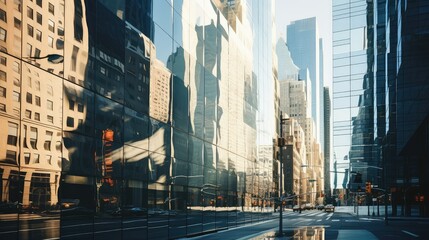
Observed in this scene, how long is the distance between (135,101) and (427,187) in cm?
5777

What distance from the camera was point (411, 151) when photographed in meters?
77.1

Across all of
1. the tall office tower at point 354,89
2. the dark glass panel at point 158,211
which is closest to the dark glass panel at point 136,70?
the dark glass panel at point 158,211

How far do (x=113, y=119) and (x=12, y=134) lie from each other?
7499 millimetres

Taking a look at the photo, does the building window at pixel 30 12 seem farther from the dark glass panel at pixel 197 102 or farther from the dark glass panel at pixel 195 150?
the dark glass panel at pixel 195 150

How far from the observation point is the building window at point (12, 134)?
14.7m

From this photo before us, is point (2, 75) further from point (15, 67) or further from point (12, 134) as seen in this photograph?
point (12, 134)

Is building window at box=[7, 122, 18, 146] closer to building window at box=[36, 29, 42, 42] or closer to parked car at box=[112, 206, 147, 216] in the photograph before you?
building window at box=[36, 29, 42, 42]

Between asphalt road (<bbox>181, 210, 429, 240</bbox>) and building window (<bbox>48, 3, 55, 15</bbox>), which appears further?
asphalt road (<bbox>181, 210, 429, 240</bbox>)

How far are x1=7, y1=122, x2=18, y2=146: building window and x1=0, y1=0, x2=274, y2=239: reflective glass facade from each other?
0.06 m

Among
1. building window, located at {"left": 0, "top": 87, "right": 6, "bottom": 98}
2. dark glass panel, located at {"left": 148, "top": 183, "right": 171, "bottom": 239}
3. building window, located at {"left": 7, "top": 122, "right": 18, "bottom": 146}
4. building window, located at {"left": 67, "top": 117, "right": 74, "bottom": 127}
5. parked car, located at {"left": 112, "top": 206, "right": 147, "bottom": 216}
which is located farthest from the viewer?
dark glass panel, located at {"left": 148, "top": 183, "right": 171, "bottom": 239}

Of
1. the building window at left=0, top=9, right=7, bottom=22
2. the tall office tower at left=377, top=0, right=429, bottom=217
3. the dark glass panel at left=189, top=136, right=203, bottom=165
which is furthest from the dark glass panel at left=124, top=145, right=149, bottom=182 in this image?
the tall office tower at left=377, top=0, right=429, bottom=217

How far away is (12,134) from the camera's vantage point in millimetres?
14852

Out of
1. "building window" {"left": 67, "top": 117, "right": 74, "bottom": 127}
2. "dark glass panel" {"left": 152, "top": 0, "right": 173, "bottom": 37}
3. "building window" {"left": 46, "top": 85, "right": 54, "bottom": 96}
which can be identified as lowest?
"building window" {"left": 67, "top": 117, "right": 74, "bottom": 127}

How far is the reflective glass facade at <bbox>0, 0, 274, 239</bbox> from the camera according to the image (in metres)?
15.4
